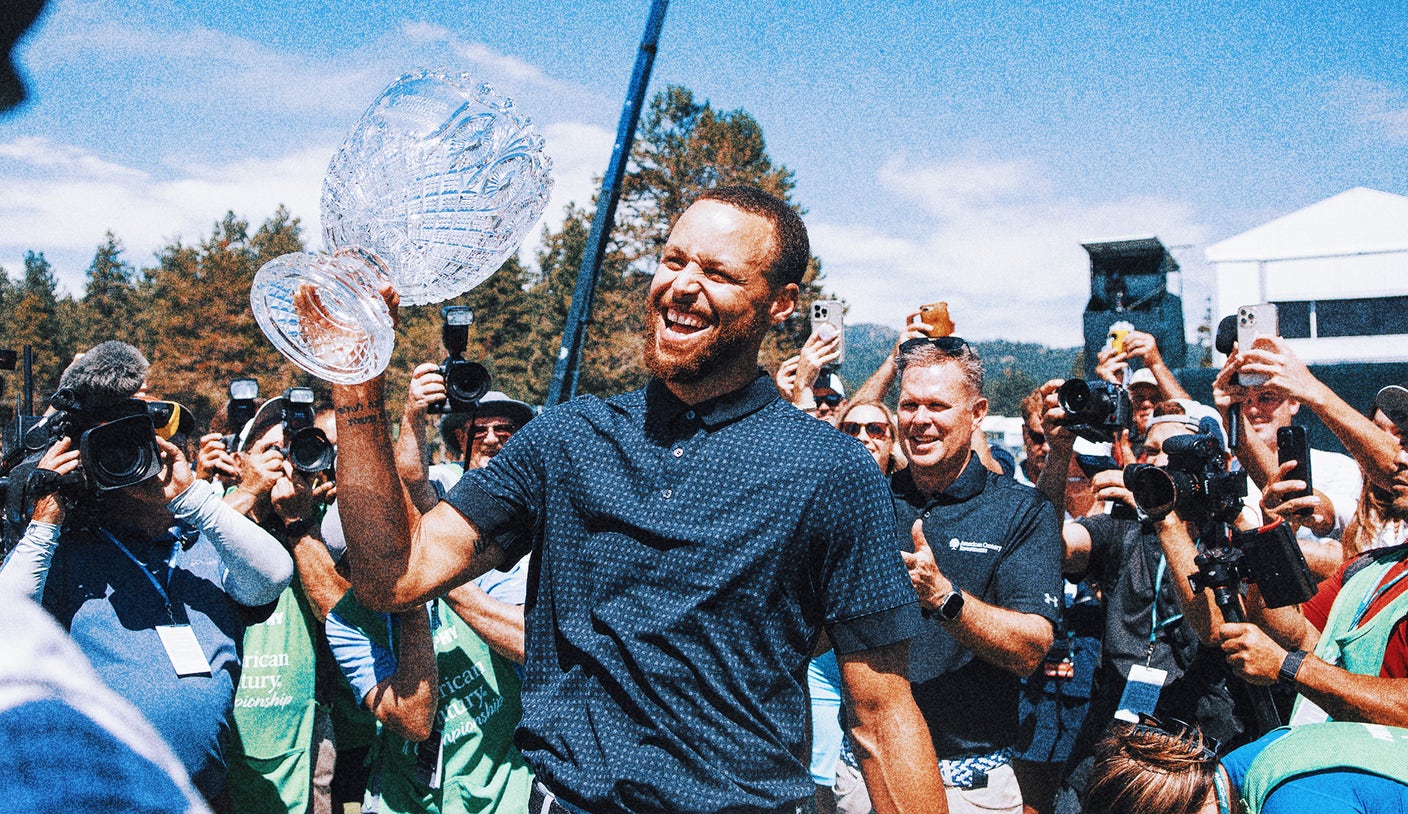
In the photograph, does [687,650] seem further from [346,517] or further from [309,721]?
[309,721]

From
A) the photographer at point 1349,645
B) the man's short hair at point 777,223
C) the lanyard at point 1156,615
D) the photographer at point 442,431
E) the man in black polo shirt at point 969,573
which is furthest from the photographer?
the lanyard at point 1156,615

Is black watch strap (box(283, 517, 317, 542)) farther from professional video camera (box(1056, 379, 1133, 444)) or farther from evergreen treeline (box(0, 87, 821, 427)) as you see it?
evergreen treeline (box(0, 87, 821, 427))

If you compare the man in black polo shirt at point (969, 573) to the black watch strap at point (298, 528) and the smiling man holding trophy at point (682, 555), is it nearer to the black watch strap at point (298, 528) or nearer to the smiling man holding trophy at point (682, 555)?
the smiling man holding trophy at point (682, 555)

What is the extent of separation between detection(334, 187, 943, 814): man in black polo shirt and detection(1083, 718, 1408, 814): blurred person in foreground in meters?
1.04

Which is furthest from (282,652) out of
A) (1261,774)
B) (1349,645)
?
(1349,645)

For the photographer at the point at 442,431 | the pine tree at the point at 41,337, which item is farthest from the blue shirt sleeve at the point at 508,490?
the pine tree at the point at 41,337

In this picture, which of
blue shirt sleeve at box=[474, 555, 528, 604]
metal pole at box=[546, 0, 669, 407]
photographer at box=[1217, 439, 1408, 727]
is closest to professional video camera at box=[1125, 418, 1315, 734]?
photographer at box=[1217, 439, 1408, 727]

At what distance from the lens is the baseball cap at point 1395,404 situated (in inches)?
144

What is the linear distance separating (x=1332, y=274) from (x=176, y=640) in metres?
35.8

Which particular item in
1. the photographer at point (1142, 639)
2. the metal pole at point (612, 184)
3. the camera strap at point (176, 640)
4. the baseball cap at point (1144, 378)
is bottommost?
the photographer at point (1142, 639)

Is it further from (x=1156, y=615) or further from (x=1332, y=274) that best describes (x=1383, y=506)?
(x=1332, y=274)

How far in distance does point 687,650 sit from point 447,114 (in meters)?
1.25

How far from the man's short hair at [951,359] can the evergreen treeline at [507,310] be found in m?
27.0

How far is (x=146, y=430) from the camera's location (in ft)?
9.80
